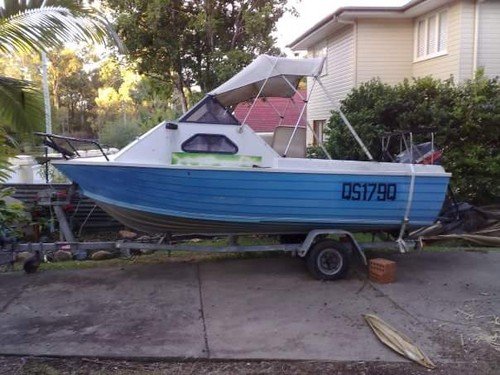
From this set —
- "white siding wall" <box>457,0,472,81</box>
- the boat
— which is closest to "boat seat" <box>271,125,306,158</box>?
the boat

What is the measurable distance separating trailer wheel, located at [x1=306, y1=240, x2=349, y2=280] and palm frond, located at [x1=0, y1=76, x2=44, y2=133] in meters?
3.74

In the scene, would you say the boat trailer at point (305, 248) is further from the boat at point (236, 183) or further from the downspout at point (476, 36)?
the downspout at point (476, 36)

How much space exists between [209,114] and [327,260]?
7.47 feet

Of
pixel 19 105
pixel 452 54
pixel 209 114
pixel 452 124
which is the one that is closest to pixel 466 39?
pixel 452 54

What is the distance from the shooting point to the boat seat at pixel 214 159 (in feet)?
21.2

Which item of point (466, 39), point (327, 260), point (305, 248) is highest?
point (466, 39)

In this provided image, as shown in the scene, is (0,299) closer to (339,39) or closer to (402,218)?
(402,218)

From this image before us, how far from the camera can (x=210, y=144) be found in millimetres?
6586

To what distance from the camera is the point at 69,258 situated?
27.6ft

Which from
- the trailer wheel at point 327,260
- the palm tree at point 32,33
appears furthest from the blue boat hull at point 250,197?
the palm tree at point 32,33

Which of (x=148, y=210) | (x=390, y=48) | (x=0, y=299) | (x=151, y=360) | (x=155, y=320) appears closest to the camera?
(x=151, y=360)

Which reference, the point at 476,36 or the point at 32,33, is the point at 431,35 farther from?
the point at 32,33

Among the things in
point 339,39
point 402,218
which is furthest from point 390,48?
point 402,218

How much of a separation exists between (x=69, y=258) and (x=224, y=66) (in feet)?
24.3
